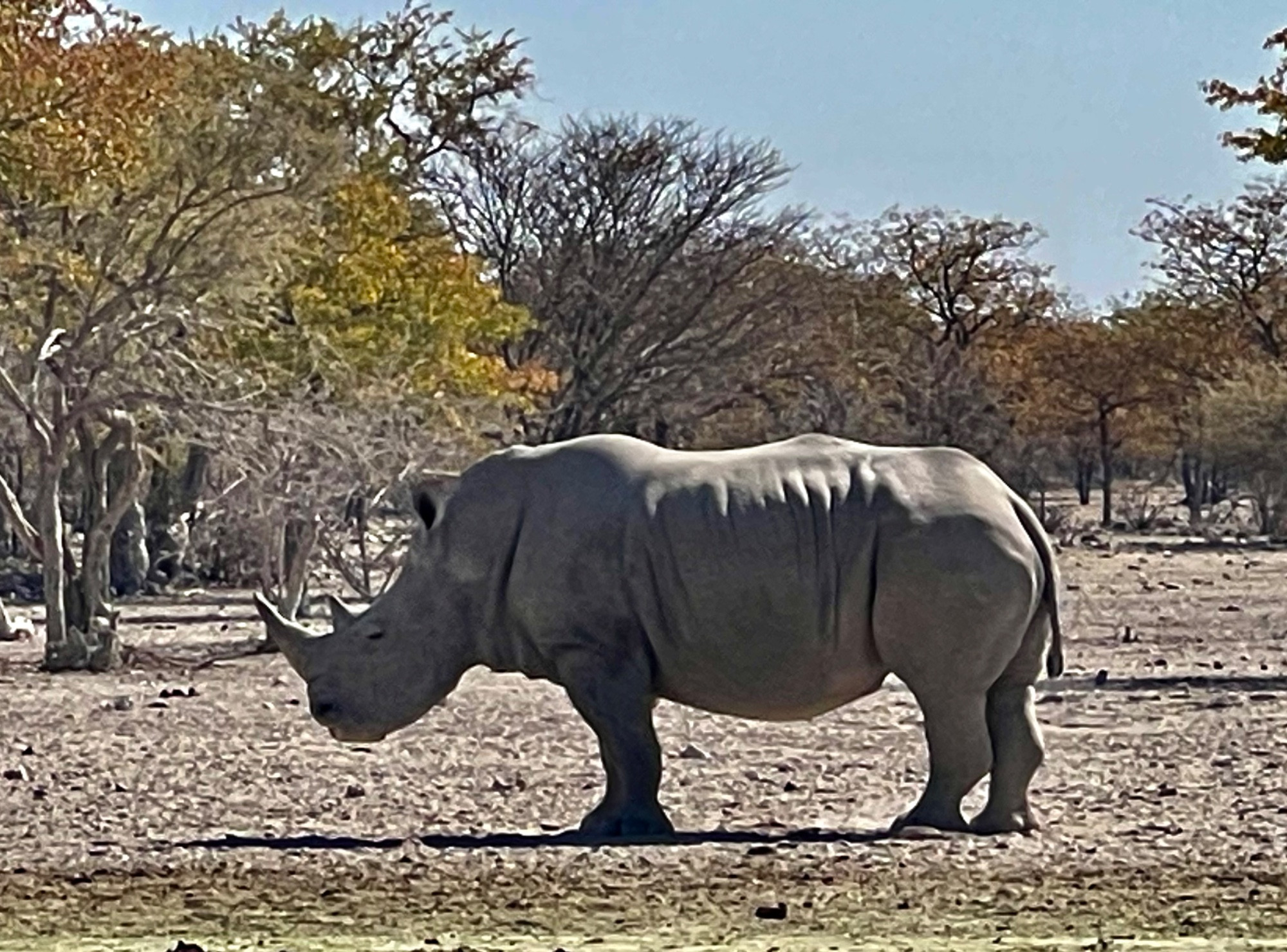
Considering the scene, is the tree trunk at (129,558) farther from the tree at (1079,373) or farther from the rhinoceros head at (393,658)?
the tree at (1079,373)

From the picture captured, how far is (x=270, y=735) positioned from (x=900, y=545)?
6262mm

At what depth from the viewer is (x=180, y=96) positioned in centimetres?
2941

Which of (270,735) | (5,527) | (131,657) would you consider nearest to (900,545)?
(270,735)

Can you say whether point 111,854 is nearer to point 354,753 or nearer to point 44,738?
point 354,753

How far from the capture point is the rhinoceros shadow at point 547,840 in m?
12.9

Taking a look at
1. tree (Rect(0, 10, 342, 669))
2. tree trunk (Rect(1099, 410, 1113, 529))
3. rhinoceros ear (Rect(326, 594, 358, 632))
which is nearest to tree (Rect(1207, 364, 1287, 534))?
tree trunk (Rect(1099, 410, 1113, 529))

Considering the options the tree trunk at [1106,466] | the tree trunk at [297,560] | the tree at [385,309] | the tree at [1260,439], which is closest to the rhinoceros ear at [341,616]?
the tree trunk at [297,560]

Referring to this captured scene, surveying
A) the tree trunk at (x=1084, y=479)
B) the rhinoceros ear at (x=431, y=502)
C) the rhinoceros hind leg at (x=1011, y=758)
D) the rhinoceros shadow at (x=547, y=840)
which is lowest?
the rhinoceros shadow at (x=547, y=840)

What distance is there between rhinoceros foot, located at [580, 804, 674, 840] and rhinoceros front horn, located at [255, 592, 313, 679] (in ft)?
5.05

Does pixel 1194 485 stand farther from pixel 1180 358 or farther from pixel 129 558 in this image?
pixel 129 558

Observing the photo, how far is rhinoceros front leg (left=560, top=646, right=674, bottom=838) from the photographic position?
13320 millimetres

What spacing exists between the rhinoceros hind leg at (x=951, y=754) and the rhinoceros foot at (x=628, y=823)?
0.98m

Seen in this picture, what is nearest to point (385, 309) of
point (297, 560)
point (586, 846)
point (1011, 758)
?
point (297, 560)

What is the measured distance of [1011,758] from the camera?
1350 cm
